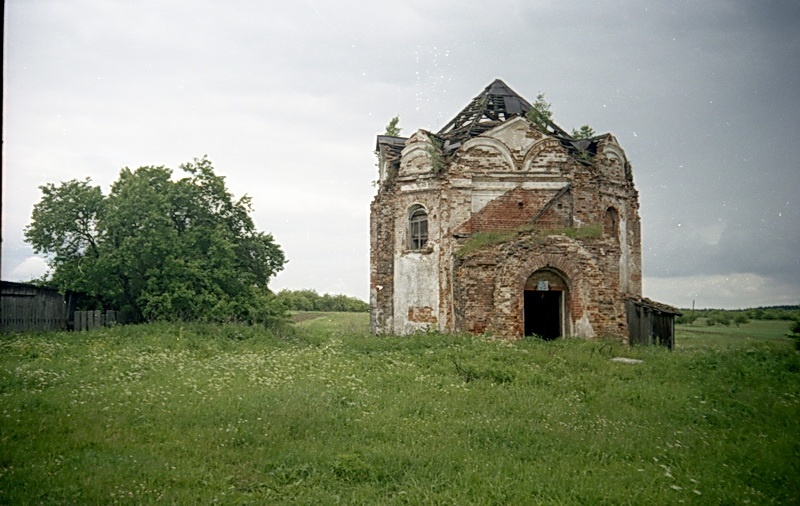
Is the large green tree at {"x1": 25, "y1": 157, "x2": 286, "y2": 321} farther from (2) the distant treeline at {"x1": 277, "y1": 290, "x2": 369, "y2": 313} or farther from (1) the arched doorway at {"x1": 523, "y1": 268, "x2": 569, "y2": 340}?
(2) the distant treeline at {"x1": 277, "y1": 290, "x2": 369, "y2": 313}

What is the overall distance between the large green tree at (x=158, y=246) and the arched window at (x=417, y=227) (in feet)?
19.0

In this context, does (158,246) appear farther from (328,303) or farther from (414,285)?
(328,303)

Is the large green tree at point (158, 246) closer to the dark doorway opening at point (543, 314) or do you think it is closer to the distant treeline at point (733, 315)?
the dark doorway opening at point (543, 314)

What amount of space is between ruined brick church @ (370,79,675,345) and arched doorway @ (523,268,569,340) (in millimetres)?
38

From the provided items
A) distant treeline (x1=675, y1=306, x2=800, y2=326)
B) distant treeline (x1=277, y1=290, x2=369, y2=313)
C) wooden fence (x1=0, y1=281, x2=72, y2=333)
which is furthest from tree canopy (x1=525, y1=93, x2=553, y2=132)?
distant treeline (x1=277, y1=290, x2=369, y2=313)

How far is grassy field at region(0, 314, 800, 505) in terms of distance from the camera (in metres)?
6.33

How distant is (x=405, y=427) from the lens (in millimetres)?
8594

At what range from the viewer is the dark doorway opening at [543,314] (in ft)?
62.4

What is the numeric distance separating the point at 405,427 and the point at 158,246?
1432 cm

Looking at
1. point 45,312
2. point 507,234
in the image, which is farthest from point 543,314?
point 45,312

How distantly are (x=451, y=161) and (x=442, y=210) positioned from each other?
1710mm

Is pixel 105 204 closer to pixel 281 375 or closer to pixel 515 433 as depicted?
pixel 281 375

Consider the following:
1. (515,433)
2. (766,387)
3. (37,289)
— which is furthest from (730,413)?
(37,289)

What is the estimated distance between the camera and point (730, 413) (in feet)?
30.1
